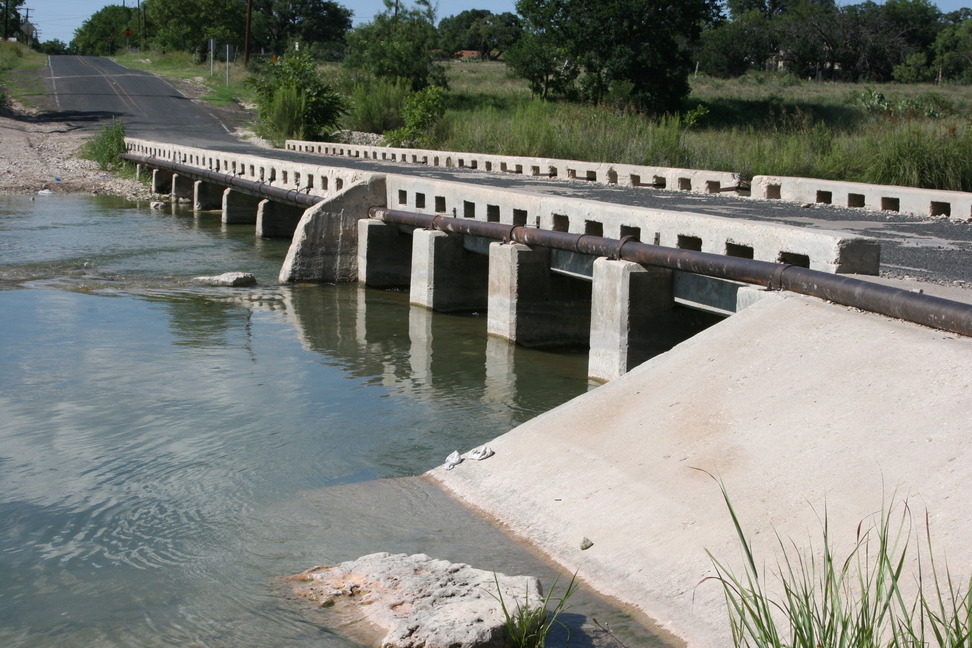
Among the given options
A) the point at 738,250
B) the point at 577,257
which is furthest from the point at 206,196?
the point at 738,250

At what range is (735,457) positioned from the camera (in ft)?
16.5

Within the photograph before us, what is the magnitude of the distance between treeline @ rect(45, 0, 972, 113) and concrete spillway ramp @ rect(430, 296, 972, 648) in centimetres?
2332

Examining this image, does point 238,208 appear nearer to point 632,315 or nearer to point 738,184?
point 738,184

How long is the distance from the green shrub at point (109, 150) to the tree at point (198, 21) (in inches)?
2005

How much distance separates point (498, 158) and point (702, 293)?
1264cm

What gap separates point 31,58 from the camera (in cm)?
6850

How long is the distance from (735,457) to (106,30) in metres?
126

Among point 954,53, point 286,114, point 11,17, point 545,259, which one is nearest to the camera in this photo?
point 545,259

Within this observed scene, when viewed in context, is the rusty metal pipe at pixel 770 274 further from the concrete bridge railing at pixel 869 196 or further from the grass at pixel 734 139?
the grass at pixel 734 139

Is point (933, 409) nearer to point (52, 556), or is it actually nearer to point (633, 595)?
point (633, 595)

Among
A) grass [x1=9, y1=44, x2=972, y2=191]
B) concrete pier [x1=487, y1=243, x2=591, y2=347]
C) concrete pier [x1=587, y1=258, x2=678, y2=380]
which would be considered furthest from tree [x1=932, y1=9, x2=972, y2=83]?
concrete pier [x1=587, y1=258, x2=678, y2=380]

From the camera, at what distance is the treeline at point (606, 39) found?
150 ft

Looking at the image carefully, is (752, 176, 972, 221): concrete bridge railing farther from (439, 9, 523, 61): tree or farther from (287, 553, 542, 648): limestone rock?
(439, 9, 523, 61): tree

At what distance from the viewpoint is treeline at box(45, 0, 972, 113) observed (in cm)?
4578
